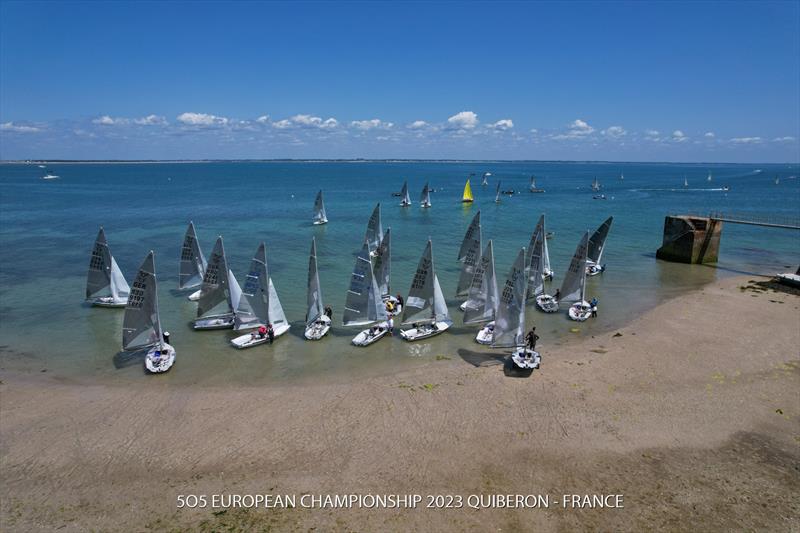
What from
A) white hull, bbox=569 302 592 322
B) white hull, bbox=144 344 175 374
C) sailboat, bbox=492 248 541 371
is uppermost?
sailboat, bbox=492 248 541 371

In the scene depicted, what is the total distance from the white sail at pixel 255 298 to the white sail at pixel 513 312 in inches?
484

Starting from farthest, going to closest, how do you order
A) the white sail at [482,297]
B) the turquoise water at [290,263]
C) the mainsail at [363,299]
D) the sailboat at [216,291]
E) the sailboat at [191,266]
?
the sailboat at [191,266]
the sailboat at [216,291]
the white sail at [482,297]
the mainsail at [363,299]
the turquoise water at [290,263]

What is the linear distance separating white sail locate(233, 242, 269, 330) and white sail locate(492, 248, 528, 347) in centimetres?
1230

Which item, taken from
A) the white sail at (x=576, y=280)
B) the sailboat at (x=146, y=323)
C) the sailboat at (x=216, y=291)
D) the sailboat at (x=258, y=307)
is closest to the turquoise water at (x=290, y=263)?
the sailboat at (x=146, y=323)

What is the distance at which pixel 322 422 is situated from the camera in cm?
1833

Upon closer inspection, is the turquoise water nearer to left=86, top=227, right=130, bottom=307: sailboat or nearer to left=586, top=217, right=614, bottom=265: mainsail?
left=86, top=227, right=130, bottom=307: sailboat

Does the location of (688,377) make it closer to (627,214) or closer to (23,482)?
(23,482)

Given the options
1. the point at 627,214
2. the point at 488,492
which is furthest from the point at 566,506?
the point at 627,214

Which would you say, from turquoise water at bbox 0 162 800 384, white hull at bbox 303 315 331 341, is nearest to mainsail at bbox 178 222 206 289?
turquoise water at bbox 0 162 800 384

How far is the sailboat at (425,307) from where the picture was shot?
26.8 metres

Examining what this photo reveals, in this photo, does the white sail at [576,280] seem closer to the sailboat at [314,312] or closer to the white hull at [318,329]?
the white hull at [318,329]

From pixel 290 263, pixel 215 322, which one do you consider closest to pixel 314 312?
pixel 215 322

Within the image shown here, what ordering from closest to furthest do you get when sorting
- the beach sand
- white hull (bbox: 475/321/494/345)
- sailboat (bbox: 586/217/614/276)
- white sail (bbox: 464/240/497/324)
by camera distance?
the beach sand
white hull (bbox: 475/321/494/345)
white sail (bbox: 464/240/497/324)
sailboat (bbox: 586/217/614/276)

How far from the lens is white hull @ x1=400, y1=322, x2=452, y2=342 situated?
26562 millimetres
